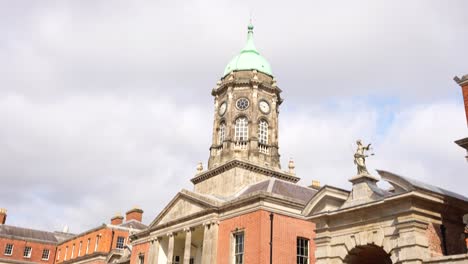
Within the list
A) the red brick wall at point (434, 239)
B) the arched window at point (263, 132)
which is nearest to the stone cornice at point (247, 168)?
the arched window at point (263, 132)

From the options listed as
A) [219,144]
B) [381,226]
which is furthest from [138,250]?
A: [381,226]

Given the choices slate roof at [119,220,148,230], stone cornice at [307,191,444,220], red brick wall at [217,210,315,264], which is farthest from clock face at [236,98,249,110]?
stone cornice at [307,191,444,220]

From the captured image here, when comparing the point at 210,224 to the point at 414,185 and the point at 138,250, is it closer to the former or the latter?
the point at 138,250

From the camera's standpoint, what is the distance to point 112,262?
1834 inches

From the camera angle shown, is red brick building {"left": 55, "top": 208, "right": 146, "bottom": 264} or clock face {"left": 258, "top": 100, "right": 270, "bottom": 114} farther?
red brick building {"left": 55, "top": 208, "right": 146, "bottom": 264}

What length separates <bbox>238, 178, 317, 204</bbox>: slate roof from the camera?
102ft

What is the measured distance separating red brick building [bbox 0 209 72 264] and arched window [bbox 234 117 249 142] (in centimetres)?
3441

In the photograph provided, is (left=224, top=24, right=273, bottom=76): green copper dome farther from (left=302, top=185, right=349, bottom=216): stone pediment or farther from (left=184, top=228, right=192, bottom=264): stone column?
(left=302, top=185, right=349, bottom=216): stone pediment

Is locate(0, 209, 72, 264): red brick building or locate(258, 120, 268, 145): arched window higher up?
locate(258, 120, 268, 145): arched window

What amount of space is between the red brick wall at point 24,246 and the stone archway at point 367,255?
165ft

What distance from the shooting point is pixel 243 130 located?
39.3 meters

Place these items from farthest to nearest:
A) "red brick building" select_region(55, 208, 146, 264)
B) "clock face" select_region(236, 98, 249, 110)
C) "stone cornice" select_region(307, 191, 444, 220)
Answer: "red brick building" select_region(55, 208, 146, 264), "clock face" select_region(236, 98, 249, 110), "stone cornice" select_region(307, 191, 444, 220)

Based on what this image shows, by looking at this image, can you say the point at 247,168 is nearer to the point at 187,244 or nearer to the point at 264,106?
the point at 264,106

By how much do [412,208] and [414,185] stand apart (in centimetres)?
76
